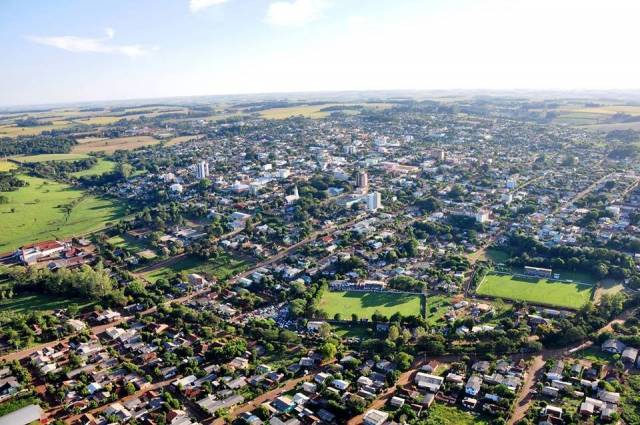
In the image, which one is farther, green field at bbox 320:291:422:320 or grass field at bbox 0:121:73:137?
grass field at bbox 0:121:73:137

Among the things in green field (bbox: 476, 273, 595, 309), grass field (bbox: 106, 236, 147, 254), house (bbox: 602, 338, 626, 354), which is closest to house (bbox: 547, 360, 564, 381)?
house (bbox: 602, 338, 626, 354)

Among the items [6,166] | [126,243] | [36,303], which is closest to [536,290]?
[36,303]

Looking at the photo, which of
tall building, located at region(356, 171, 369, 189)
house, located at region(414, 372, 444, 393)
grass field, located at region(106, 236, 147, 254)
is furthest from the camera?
tall building, located at region(356, 171, 369, 189)

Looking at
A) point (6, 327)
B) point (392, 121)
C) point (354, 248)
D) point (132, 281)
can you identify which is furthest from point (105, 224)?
point (392, 121)

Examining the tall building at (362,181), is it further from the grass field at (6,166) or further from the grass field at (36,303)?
the grass field at (6,166)

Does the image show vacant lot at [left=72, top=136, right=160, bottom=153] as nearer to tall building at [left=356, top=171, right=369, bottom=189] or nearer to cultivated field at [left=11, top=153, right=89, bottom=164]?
cultivated field at [left=11, top=153, right=89, bottom=164]

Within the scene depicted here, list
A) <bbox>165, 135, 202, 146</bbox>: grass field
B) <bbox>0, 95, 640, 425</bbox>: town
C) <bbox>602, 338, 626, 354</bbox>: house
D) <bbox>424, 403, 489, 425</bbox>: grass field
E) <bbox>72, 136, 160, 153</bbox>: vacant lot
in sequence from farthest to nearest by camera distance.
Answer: <bbox>165, 135, 202, 146</bbox>: grass field < <bbox>72, 136, 160, 153</bbox>: vacant lot < <bbox>602, 338, 626, 354</bbox>: house < <bbox>0, 95, 640, 425</bbox>: town < <bbox>424, 403, 489, 425</bbox>: grass field

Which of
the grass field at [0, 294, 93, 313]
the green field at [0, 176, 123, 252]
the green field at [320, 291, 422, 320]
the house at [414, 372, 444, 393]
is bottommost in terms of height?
the green field at [320, 291, 422, 320]

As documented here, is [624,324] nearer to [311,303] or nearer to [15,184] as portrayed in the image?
[311,303]

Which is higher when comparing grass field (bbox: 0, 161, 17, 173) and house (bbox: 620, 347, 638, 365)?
grass field (bbox: 0, 161, 17, 173)
